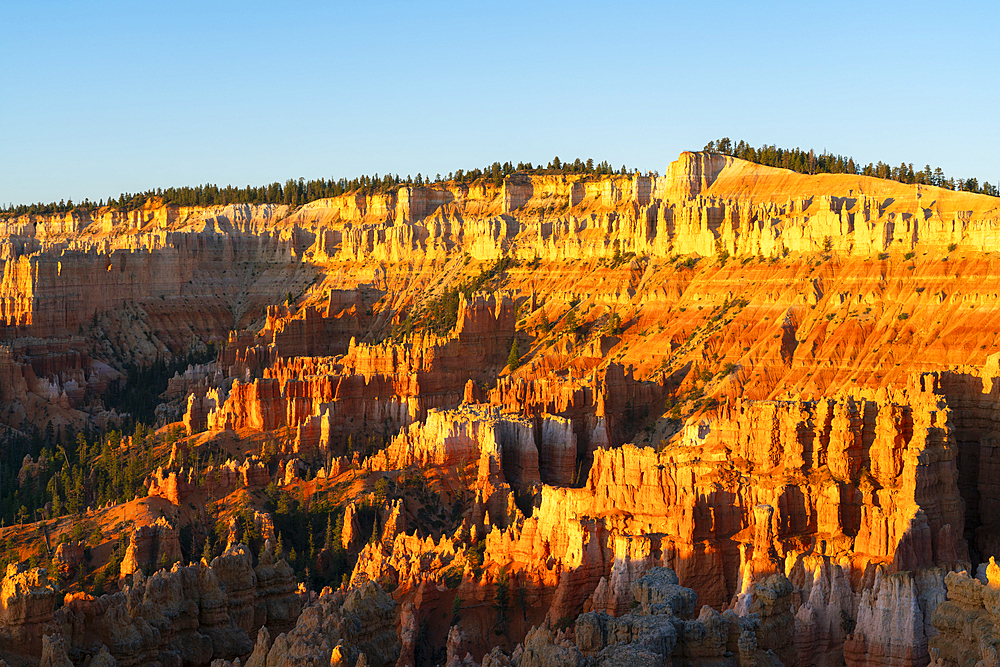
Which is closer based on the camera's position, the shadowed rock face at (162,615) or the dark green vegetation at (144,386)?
the shadowed rock face at (162,615)

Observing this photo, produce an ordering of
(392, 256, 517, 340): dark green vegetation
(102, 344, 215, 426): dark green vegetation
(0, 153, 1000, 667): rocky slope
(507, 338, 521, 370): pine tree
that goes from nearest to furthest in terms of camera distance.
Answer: (0, 153, 1000, 667): rocky slope < (507, 338, 521, 370): pine tree < (102, 344, 215, 426): dark green vegetation < (392, 256, 517, 340): dark green vegetation

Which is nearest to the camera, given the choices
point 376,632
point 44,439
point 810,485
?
point 376,632

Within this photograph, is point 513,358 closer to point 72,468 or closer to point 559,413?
point 559,413

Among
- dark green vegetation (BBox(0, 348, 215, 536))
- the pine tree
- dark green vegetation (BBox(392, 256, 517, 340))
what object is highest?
dark green vegetation (BBox(392, 256, 517, 340))

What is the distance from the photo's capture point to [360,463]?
242 feet

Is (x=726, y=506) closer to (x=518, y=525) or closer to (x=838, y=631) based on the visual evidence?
(x=838, y=631)

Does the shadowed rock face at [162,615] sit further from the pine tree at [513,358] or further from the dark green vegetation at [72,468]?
the pine tree at [513,358]

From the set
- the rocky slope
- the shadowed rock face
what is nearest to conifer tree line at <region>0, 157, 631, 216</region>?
the rocky slope

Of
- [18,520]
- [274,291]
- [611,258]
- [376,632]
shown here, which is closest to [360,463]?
[18,520]

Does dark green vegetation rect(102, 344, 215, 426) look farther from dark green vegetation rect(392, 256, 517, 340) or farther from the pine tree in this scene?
the pine tree

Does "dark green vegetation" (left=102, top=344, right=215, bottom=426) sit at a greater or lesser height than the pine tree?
lesser

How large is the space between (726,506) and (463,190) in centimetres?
11837

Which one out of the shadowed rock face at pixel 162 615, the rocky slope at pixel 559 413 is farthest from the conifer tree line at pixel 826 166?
the shadowed rock face at pixel 162 615

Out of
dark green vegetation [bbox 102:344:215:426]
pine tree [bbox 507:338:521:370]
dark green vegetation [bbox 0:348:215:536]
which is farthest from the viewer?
dark green vegetation [bbox 102:344:215:426]
